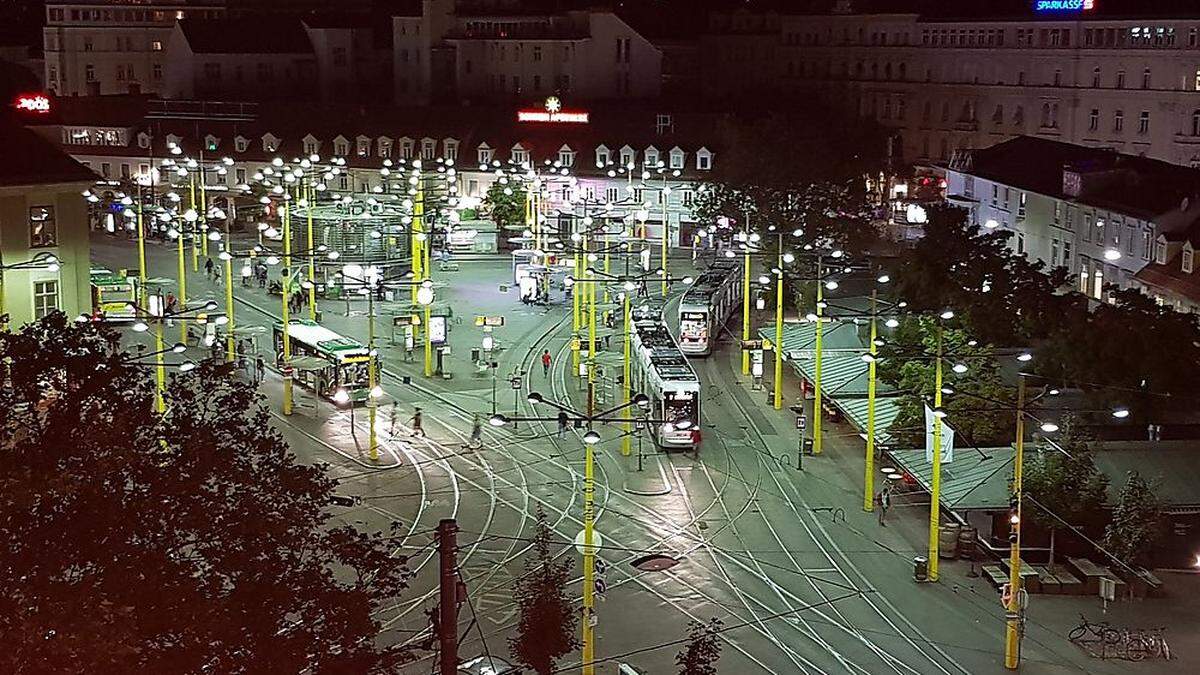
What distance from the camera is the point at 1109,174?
82.9 meters

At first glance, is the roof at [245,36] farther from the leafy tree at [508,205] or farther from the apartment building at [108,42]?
the leafy tree at [508,205]

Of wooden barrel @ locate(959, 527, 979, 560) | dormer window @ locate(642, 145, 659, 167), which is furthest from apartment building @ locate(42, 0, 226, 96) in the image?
wooden barrel @ locate(959, 527, 979, 560)

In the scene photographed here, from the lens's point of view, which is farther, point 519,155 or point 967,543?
point 519,155

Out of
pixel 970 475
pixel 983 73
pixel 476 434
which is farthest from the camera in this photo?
pixel 983 73

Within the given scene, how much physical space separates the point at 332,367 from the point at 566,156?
5613cm

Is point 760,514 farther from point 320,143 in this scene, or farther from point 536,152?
point 320,143

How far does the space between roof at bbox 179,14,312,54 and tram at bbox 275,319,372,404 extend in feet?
264

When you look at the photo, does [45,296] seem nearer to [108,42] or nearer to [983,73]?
[983,73]

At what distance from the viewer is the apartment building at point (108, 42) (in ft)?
513

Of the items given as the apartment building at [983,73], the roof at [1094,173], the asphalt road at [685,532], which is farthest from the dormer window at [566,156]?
the asphalt road at [685,532]

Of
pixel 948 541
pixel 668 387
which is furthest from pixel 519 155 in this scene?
pixel 948 541

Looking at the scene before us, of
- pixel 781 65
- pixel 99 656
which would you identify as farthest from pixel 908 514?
pixel 781 65

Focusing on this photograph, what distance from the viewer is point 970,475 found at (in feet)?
157

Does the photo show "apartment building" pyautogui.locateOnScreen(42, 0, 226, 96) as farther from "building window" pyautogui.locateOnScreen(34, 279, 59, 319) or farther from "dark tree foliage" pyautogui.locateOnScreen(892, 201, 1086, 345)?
"dark tree foliage" pyautogui.locateOnScreen(892, 201, 1086, 345)
